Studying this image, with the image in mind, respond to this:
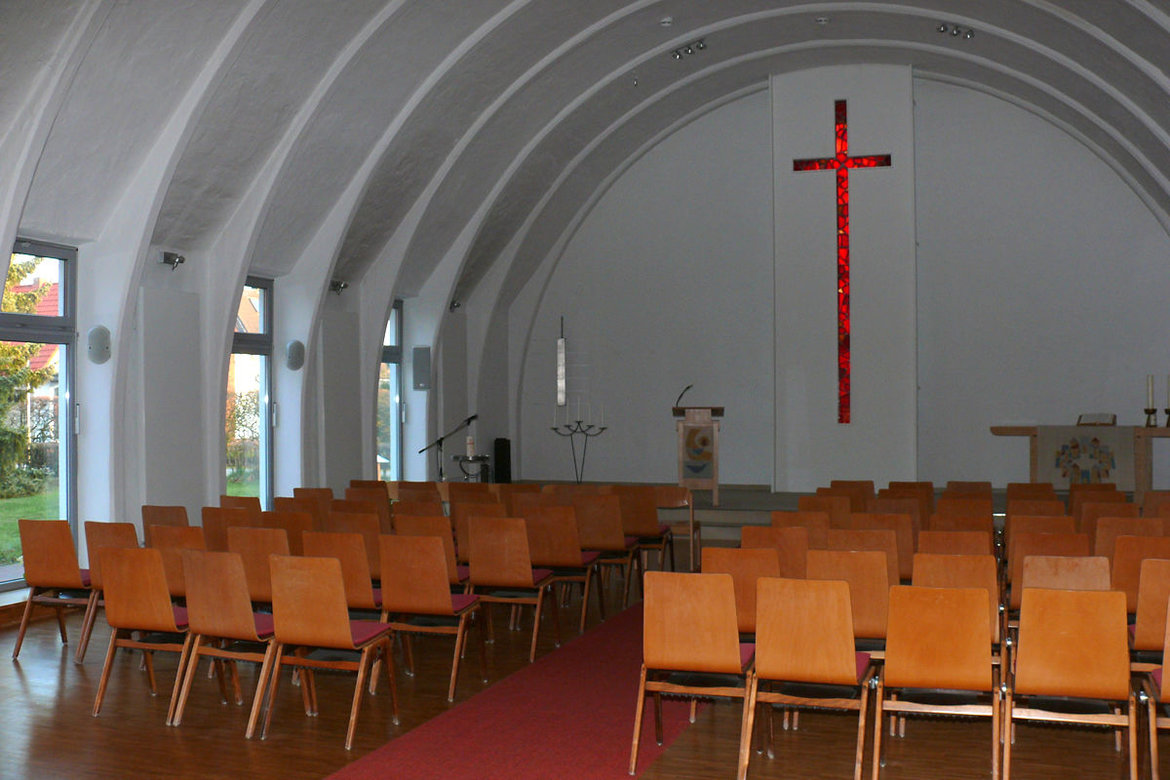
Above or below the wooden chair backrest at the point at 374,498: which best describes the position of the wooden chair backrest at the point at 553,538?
below

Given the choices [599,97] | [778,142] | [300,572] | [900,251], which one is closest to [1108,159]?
[900,251]

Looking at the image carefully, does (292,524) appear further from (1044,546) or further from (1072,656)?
(1072,656)

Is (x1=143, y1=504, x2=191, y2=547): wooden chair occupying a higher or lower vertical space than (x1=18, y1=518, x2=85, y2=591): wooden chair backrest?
higher

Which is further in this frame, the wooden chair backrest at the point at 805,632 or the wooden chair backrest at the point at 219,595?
the wooden chair backrest at the point at 219,595

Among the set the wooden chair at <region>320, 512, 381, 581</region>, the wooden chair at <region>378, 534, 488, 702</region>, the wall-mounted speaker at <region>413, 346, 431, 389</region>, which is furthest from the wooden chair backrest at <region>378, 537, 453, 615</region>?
the wall-mounted speaker at <region>413, 346, 431, 389</region>

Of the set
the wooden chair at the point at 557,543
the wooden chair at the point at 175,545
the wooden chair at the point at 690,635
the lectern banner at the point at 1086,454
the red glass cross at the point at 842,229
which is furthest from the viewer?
the red glass cross at the point at 842,229

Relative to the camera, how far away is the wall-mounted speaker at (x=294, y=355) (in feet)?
38.9

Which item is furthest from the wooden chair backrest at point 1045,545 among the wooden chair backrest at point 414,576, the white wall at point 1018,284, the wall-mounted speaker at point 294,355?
the white wall at point 1018,284

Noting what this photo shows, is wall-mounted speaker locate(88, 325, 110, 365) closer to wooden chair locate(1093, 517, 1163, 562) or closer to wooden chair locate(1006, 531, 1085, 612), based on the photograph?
wooden chair locate(1006, 531, 1085, 612)

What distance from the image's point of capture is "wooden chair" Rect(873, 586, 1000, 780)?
13.7ft

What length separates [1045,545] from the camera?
5.85 metres

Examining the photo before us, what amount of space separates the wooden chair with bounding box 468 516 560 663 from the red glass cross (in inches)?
324

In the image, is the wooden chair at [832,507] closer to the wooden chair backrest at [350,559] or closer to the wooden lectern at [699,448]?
the wooden chair backrest at [350,559]

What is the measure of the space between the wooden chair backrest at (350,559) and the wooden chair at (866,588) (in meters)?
2.40
